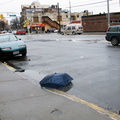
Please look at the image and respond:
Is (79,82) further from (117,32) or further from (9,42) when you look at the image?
(117,32)

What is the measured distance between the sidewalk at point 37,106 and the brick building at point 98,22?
4127 cm

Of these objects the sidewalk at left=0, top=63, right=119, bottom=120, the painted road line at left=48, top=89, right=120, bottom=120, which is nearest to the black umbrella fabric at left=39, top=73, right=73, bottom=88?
the sidewalk at left=0, top=63, right=119, bottom=120

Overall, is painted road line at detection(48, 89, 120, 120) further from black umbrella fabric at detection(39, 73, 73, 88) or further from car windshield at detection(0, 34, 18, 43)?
car windshield at detection(0, 34, 18, 43)

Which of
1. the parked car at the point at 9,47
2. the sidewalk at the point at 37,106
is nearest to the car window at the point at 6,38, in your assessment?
the parked car at the point at 9,47

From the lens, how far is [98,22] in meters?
46.6

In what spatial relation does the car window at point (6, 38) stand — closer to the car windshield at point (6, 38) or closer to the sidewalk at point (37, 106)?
the car windshield at point (6, 38)

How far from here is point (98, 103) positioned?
16.0ft

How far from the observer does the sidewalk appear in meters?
4.00

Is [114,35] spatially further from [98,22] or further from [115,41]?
[98,22]

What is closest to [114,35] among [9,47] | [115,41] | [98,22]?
[115,41]

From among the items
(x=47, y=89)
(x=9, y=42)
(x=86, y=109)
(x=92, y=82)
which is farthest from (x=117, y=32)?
(x=86, y=109)

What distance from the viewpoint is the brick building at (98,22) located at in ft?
145

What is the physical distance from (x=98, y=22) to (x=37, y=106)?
145 feet

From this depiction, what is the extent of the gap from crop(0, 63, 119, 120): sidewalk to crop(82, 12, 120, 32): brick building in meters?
41.3
